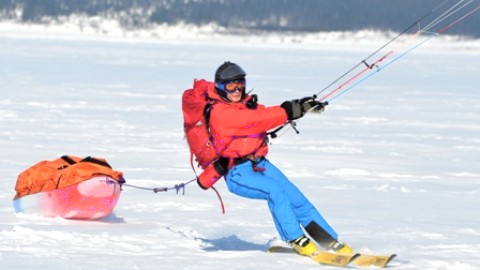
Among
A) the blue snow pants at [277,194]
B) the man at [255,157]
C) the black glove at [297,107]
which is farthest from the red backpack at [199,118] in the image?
the black glove at [297,107]

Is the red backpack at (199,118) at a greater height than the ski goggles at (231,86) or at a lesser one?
lesser

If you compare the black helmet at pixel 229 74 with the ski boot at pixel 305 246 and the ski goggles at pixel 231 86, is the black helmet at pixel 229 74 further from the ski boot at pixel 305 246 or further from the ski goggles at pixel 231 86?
the ski boot at pixel 305 246

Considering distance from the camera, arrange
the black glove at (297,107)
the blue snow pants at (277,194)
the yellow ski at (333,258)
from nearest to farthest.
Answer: the yellow ski at (333,258) → the black glove at (297,107) → the blue snow pants at (277,194)

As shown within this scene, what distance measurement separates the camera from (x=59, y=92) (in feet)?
66.8

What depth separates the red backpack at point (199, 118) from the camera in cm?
557

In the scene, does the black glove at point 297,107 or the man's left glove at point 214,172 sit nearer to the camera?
the black glove at point 297,107

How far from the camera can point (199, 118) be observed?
18.3 ft

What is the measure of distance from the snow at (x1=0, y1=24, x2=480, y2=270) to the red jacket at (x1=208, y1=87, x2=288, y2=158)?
0.55 metres

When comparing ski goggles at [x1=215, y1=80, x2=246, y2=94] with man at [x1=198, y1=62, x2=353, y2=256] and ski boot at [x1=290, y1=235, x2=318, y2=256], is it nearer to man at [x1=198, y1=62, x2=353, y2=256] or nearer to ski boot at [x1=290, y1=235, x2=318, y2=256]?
man at [x1=198, y1=62, x2=353, y2=256]

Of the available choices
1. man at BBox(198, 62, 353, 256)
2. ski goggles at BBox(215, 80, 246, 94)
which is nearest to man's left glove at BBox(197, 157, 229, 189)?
man at BBox(198, 62, 353, 256)

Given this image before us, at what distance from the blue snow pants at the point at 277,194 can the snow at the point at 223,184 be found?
19cm

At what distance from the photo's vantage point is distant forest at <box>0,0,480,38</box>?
13250 centimetres

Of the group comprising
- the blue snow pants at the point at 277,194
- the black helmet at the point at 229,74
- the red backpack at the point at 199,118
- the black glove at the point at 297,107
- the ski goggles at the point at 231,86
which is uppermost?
the black helmet at the point at 229,74

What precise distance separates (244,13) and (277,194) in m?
143
